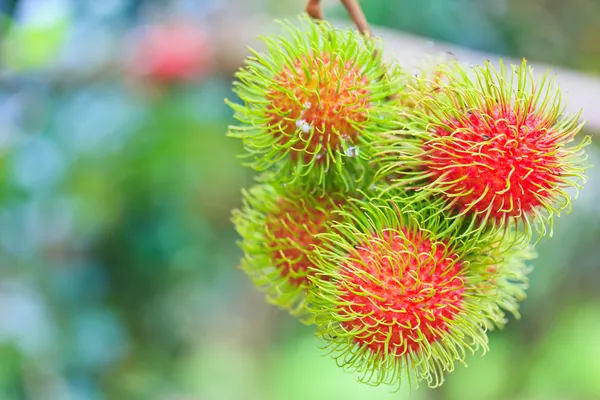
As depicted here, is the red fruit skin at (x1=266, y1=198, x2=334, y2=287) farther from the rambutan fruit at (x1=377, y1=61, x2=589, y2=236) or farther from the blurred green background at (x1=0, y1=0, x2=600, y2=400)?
the blurred green background at (x1=0, y1=0, x2=600, y2=400)

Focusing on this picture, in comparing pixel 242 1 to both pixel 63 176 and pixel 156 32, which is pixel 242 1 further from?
pixel 63 176

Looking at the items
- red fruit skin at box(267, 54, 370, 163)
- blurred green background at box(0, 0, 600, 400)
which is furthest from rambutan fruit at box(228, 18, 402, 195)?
blurred green background at box(0, 0, 600, 400)

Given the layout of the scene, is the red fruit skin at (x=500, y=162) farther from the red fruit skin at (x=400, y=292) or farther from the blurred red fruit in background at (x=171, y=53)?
the blurred red fruit in background at (x=171, y=53)

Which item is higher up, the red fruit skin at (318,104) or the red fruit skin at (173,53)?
the red fruit skin at (173,53)

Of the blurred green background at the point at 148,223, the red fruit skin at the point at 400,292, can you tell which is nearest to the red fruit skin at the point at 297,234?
the red fruit skin at the point at 400,292

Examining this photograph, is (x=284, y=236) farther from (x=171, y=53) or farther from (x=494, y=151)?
(x=171, y=53)

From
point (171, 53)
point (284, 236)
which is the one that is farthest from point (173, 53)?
point (284, 236)

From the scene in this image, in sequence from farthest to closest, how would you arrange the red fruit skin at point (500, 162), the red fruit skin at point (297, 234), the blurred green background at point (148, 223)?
the blurred green background at point (148, 223)
the red fruit skin at point (297, 234)
the red fruit skin at point (500, 162)
